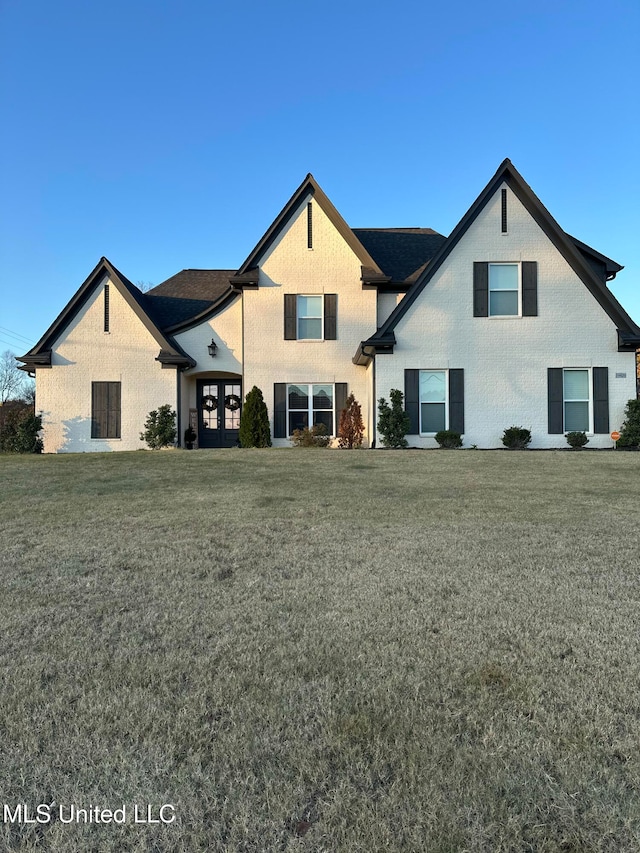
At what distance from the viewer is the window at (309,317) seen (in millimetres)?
16438

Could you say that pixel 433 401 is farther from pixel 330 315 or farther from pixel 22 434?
pixel 22 434

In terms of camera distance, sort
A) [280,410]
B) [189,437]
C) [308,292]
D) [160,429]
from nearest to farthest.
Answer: [160,429]
[280,410]
[308,292]
[189,437]

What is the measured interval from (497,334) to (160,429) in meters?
10.8

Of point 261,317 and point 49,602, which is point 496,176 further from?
point 49,602

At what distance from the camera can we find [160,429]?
1586 centimetres

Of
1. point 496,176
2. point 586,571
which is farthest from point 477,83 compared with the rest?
point 586,571

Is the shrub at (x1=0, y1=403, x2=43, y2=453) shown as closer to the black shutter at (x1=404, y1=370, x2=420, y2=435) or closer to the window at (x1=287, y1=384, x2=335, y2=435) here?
the window at (x1=287, y1=384, x2=335, y2=435)

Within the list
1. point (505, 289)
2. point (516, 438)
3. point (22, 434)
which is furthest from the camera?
point (22, 434)

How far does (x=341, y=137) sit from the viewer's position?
18.0 m

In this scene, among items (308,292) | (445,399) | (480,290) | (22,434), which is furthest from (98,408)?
(480,290)

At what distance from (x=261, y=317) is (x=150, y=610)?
14.0 metres

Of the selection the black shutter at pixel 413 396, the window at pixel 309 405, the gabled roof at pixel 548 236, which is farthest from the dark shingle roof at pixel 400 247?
the window at pixel 309 405

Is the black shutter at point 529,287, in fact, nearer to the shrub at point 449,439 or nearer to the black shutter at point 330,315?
the shrub at point 449,439

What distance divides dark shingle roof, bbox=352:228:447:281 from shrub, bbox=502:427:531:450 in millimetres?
6209
